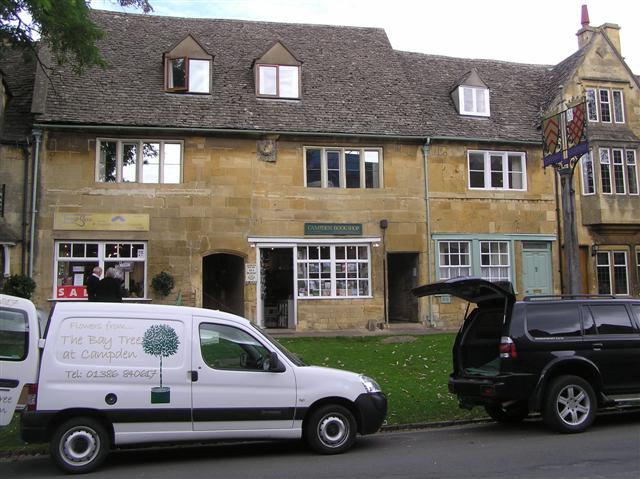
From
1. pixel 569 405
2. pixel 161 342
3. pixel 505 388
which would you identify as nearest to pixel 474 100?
pixel 569 405

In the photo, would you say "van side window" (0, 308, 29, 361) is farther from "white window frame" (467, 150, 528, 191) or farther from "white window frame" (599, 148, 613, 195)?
"white window frame" (599, 148, 613, 195)

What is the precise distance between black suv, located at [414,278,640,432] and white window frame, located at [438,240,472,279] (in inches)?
480

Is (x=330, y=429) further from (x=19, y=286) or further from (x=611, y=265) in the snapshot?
(x=611, y=265)

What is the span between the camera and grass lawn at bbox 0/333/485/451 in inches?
390

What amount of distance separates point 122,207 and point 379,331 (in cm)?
888

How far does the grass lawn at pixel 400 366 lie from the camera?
990cm

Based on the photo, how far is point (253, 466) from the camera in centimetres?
719

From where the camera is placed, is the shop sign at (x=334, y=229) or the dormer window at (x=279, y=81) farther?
the dormer window at (x=279, y=81)

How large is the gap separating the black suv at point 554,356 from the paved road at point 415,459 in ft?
1.44

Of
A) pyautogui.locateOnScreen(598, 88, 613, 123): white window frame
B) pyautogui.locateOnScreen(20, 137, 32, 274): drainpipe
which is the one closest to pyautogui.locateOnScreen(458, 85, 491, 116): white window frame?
pyautogui.locateOnScreen(598, 88, 613, 123): white window frame

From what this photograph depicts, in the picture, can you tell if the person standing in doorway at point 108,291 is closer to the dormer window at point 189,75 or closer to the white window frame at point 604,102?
the dormer window at point 189,75

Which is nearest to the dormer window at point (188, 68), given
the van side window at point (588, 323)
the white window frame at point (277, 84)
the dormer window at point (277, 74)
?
the white window frame at point (277, 84)

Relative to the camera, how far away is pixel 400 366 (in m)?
13.3

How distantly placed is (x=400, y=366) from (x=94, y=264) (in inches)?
411
